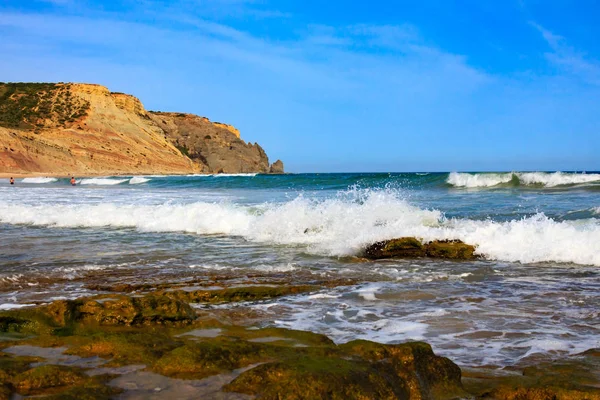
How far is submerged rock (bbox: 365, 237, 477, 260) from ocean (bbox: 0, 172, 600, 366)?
314 millimetres

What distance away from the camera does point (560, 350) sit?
172 inches

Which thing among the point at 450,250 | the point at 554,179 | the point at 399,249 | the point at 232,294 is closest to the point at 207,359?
the point at 232,294

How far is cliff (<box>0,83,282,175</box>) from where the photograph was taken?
6962cm

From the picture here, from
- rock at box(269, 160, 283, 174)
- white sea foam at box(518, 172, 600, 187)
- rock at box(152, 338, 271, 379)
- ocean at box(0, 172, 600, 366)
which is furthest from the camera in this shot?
rock at box(269, 160, 283, 174)

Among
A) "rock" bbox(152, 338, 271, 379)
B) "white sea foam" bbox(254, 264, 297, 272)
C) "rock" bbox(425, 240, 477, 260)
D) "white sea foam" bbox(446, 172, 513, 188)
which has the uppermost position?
"white sea foam" bbox(446, 172, 513, 188)

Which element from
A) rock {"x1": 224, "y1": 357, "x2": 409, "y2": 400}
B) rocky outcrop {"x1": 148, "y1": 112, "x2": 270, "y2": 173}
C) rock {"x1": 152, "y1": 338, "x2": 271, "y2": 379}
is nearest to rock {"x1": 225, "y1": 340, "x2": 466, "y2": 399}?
rock {"x1": 224, "y1": 357, "x2": 409, "y2": 400}

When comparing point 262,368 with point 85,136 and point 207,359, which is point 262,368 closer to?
point 207,359

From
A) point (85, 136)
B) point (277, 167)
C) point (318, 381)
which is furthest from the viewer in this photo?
point (277, 167)

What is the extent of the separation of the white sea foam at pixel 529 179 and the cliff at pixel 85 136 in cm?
5479

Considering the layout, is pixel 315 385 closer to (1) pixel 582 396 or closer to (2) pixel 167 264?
(1) pixel 582 396

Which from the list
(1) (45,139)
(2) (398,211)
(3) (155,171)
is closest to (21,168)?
(1) (45,139)

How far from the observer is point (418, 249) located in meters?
9.90

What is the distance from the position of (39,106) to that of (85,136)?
13.3 m

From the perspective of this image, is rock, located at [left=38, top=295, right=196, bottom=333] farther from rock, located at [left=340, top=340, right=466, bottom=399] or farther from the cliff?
the cliff
